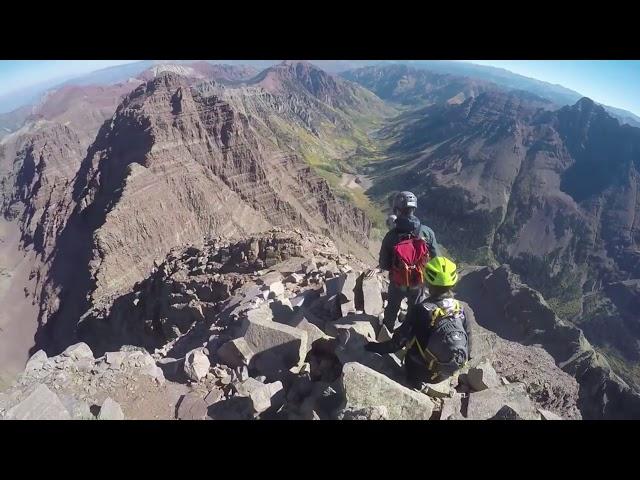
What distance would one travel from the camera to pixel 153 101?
50.2 m

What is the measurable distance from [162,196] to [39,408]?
3723cm

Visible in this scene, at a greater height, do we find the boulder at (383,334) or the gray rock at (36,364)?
the boulder at (383,334)

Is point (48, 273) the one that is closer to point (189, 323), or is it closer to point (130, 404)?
point (189, 323)

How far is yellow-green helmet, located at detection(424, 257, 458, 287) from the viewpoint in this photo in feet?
18.5

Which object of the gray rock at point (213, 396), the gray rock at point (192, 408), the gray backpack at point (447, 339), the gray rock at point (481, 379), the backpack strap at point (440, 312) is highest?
the backpack strap at point (440, 312)

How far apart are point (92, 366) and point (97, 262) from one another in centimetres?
2930

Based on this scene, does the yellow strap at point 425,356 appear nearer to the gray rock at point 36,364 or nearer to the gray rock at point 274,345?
the gray rock at point 274,345

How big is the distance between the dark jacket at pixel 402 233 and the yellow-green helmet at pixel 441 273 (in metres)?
1.72

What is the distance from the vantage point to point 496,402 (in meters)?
6.46

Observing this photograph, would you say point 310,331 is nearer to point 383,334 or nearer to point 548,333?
point 383,334

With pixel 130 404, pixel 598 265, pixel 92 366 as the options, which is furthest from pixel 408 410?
pixel 598 265

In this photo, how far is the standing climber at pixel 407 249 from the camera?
284 inches

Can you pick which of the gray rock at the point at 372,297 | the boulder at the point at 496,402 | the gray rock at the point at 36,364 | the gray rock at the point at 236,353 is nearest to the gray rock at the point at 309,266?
the gray rock at the point at 372,297

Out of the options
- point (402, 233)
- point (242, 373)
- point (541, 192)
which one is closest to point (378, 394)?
point (402, 233)
